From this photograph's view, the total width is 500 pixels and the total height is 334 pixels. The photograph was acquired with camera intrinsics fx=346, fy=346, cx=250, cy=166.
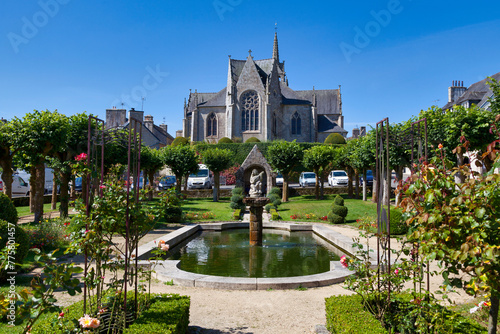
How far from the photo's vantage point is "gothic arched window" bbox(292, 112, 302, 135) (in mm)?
46875

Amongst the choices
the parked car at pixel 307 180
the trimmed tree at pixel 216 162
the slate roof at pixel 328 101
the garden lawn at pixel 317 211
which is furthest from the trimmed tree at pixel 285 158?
the slate roof at pixel 328 101

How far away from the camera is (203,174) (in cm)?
2997

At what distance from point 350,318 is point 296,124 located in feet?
145

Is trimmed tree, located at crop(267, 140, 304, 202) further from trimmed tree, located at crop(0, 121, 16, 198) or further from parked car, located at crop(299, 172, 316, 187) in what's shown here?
trimmed tree, located at crop(0, 121, 16, 198)

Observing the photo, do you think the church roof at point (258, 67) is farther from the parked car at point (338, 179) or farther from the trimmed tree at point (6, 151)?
the trimmed tree at point (6, 151)

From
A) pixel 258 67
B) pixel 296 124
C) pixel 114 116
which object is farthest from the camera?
pixel 296 124

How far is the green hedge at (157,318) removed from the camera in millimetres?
3471

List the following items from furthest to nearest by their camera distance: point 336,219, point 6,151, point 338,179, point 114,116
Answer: point 114,116
point 338,179
point 336,219
point 6,151

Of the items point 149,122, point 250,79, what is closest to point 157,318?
point 250,79

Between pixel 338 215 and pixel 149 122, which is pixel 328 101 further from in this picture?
pixel 338 215

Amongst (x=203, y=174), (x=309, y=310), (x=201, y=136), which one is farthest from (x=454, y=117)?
(x=201, y=136)

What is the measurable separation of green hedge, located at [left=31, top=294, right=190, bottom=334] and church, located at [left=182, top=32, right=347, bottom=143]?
39111 mm

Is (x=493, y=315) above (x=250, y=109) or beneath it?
beneath

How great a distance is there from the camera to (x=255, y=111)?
44406mm
